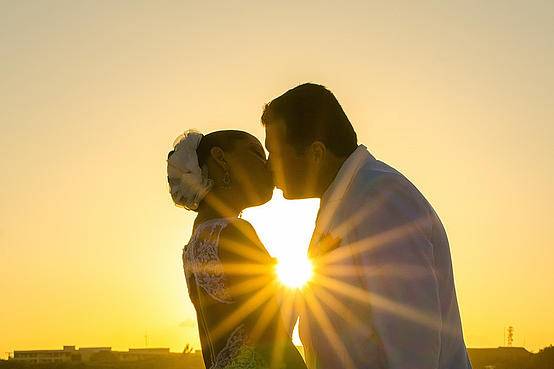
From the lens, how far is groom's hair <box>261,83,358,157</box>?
5770 millimetres

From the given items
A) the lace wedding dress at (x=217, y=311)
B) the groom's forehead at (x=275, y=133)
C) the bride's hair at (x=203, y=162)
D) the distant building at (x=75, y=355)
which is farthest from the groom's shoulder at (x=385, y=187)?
the distant building at (x=75, y=355)

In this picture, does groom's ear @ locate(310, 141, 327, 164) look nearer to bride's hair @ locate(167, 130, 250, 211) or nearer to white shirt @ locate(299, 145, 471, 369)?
white shirt @ locate(299, 145, 471, 369)

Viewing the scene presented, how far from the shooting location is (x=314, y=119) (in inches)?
229

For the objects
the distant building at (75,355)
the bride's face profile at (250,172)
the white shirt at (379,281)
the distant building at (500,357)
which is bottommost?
the white shirt at (379,281)

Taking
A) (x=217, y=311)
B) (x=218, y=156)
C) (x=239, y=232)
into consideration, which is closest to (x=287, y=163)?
(x=239, y=232)

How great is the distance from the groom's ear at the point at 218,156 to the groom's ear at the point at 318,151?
1.22m

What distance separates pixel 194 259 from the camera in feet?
22.6

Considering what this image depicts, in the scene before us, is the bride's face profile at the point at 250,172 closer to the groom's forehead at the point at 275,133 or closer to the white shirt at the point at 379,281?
the groom's forehead at the point at 275,133

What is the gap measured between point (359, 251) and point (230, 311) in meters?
1.58

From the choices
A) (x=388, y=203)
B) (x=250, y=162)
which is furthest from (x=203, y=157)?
(x=388, y=203)

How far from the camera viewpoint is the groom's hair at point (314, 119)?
5770 mm

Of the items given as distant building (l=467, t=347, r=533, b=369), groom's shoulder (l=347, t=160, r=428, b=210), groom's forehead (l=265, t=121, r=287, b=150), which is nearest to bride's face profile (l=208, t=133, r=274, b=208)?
groom's forehead (l=265, t=121, r=287, b=150)

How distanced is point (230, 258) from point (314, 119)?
1.24 meters

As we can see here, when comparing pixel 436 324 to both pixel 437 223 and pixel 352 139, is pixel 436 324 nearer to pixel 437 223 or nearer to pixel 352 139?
pixel 437 223
